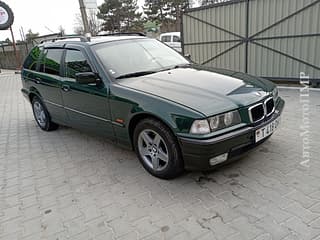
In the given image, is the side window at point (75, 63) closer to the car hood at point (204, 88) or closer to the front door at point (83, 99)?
the front door at point (83, 99)

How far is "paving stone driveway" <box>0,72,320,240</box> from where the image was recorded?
2193 mm

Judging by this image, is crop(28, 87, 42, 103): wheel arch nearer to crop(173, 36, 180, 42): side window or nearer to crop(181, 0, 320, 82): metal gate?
crop(181, 0, 320, 82): metal gate

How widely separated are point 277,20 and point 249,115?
562 cm

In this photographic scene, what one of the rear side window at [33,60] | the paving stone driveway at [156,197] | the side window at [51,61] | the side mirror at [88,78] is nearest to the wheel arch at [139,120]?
the paving stone driveway at [156,197]

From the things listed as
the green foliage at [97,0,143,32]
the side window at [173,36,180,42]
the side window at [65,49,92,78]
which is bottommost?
the side window at [65,49,92,78]

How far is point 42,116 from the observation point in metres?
5.00

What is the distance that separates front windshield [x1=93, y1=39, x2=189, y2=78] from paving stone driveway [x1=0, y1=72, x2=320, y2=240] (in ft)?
3.86

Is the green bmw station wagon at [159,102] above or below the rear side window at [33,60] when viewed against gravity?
below

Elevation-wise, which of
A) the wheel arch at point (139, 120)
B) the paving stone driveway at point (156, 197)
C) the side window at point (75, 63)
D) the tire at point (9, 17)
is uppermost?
the tire at point (9, 17)

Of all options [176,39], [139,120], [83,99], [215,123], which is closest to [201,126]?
[215,123]

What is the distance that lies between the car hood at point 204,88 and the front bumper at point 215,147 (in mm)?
245

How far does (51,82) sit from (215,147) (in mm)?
2937

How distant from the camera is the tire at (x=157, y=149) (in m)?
2.64

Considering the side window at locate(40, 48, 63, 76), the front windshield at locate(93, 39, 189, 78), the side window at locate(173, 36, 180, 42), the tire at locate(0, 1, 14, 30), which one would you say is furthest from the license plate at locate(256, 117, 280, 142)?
the tire at locate(0, 1, 14, 30)
